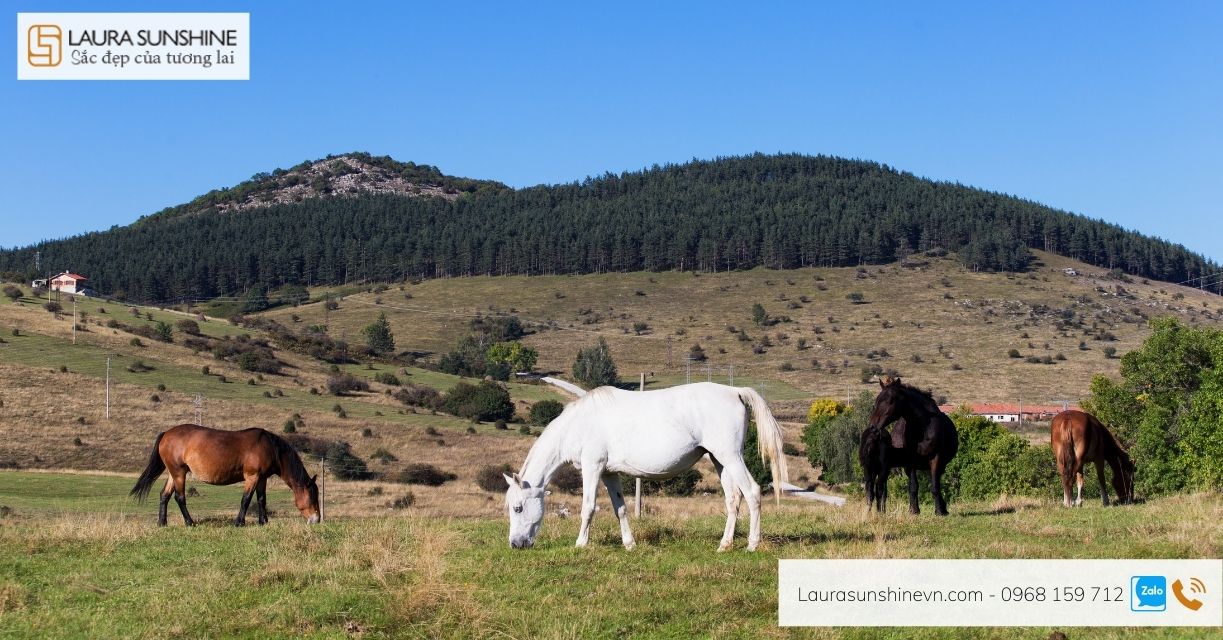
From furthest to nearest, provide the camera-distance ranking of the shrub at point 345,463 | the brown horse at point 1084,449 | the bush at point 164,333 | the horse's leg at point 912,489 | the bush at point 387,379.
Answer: the bush at point 164,333 → the bush at point 387,379 → the shrub at point 345,463 → the brown horse at point 1084,449 → the horse's leg at point 912,489

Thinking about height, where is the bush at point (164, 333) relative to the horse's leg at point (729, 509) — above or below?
above

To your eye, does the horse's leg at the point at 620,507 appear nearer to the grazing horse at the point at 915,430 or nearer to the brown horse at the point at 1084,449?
the grazing horse at the point at 915,430

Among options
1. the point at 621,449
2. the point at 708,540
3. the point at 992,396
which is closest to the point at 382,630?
the point at 621,449

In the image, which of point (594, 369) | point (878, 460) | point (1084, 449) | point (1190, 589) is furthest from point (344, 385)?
point (1190, 589)

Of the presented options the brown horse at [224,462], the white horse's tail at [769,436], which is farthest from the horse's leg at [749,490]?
the brown horse at [224,462]

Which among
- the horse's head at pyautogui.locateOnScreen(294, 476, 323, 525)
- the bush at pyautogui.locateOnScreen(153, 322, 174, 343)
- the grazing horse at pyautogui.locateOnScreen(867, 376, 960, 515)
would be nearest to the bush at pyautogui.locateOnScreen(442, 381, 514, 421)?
the bush at pyautogui.locateOnScreen(153, 322, 174, 343)

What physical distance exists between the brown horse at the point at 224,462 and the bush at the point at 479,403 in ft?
241

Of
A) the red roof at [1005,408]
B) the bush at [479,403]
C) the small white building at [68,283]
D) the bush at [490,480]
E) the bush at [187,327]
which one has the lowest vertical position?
the bush at [490,480]

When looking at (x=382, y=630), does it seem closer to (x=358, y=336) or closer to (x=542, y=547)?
(x=542, y=547)

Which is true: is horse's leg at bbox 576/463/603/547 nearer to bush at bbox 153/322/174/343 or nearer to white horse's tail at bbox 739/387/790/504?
white horse's tail at bbox 739/387/790/504

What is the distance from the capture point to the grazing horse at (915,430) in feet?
58.4

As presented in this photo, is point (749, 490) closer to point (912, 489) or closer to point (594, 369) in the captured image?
point (912, 489)

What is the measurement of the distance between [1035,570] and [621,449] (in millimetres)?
5101

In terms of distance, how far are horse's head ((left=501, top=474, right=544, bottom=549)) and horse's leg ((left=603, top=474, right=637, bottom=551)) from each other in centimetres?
96
